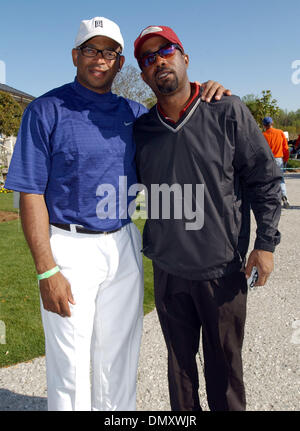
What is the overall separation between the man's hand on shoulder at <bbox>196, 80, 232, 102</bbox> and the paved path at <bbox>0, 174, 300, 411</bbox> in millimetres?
1759

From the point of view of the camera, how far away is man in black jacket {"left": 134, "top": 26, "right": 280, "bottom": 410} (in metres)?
2.23

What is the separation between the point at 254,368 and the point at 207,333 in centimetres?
138

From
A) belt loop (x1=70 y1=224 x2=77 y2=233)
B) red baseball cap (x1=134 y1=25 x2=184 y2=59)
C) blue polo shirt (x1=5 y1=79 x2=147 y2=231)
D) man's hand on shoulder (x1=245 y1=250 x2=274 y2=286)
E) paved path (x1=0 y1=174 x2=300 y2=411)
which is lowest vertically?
paved path (x1=0 y1=174 x2=300 y2=411)

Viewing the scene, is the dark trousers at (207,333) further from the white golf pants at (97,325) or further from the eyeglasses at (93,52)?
the eyeglasses at (93,52)

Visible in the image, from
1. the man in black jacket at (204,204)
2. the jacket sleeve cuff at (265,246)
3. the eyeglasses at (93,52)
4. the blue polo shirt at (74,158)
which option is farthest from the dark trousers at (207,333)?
the eyeglasses at (93,52)

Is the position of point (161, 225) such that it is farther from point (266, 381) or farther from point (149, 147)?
point (266, 381)

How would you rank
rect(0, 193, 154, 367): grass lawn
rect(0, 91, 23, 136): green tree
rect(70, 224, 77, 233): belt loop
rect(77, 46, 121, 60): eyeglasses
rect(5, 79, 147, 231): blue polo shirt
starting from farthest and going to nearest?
rect(0, 91, 23, 136): green tree
rect(0, 193, 154, 367): grass lawn
rect(77, 46, 121, 60): eyeglasses
rect(70, 224, 77, 233): belt loop
rect(5, 79, 147, 231): blue polo shirt

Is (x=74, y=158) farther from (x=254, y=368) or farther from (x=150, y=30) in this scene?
(x=254, y=368)

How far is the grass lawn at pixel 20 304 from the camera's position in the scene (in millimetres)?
3781

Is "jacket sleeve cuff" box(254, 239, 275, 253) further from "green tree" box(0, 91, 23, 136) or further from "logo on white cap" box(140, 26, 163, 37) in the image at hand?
"green tree" box(0, 91, 23, 136)

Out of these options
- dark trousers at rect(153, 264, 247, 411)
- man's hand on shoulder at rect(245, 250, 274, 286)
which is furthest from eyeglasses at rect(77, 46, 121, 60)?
man's hand on shoulder at rect(245, 250, 274, 286)

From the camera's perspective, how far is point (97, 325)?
7.81 ft

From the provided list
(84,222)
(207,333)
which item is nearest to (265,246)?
(207,333)

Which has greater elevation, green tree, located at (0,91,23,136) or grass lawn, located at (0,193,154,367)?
green tree, located at (0,91,23,136)
